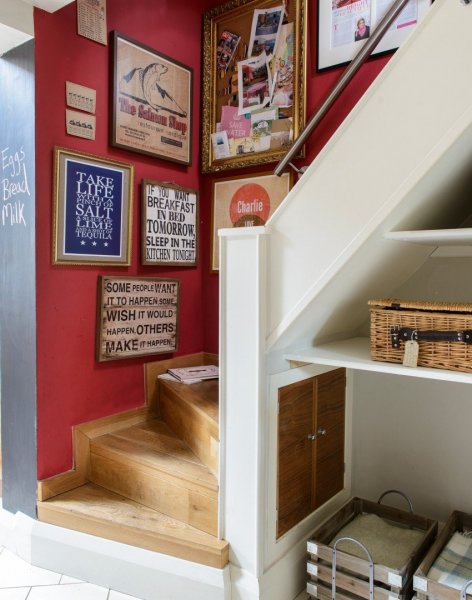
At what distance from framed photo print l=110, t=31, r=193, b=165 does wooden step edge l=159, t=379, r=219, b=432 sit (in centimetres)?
116

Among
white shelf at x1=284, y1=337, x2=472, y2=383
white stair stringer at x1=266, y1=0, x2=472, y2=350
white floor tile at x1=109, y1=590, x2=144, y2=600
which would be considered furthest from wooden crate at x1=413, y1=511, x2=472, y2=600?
white floor tile at x1=109, y1=590, x2=144, y2=600

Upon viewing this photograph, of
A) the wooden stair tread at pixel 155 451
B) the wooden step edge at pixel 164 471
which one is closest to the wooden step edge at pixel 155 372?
the wooden stair tread at pixel 155 451

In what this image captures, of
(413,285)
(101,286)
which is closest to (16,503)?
(101,286)

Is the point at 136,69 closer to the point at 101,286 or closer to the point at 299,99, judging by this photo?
the point at 299,99

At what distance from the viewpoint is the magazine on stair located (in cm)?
251

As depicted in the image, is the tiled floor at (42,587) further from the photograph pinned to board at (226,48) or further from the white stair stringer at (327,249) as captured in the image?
the photograph pinned to board at (226,48)

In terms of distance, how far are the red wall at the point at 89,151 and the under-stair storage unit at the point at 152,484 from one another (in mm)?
106

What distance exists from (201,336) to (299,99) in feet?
4.46

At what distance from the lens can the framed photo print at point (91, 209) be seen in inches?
80.8

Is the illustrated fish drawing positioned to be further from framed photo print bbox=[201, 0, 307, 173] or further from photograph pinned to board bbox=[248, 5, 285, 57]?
photograph pinned to board bbox=[248, 5, 285, 57]

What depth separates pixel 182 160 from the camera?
8.51 ft

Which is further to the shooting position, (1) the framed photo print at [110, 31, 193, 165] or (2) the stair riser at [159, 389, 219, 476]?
(1) the framed photo print at [110, 31, 193, 165]

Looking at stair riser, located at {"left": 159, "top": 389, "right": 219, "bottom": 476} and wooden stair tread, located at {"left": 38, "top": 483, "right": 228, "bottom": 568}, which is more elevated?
stair riser, located at {"left": 159, "top": 389, "right": 219, "bottom": 476}

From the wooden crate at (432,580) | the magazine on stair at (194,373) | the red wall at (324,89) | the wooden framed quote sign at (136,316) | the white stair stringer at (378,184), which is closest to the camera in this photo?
the white stair stringer at (378,184)
